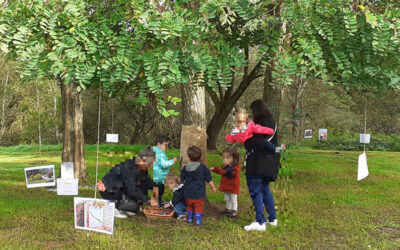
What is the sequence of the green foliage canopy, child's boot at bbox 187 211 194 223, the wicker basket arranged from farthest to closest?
1. the wicker basket
2. child's boot at bbox 187 211 194 223
3. the green foliage canopy

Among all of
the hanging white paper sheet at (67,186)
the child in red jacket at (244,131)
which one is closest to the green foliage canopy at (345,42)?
the child in red jacket at (244,131)

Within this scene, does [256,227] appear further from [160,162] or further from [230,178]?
[160,162]

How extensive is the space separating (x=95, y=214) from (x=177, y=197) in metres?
1.76

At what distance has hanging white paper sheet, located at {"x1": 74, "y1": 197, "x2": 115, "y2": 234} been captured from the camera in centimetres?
458

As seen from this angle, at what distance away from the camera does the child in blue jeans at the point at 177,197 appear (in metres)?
6.12

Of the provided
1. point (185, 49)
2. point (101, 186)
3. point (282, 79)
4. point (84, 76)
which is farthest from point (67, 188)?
point (282, 79)

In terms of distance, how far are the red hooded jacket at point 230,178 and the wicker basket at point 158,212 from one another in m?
0.98

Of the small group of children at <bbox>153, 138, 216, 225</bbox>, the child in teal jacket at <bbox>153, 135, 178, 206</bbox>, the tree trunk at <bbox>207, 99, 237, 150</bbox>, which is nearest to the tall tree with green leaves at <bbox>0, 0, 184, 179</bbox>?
the child in teal jacket at <bbox>153, 135, 178, 206</bbox>

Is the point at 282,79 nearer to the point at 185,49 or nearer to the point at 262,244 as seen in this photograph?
the point at 185,49

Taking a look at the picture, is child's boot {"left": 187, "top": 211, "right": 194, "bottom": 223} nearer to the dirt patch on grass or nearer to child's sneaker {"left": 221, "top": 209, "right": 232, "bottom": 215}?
child's sneaker {"left": 221, "top": 209, "right": 232, "bottom": 215}

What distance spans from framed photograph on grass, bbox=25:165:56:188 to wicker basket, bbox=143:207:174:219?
2344 mm

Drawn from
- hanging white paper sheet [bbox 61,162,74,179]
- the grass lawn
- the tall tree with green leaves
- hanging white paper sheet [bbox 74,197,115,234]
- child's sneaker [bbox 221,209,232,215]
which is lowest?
the grass lawn

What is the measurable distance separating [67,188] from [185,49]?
3025mm

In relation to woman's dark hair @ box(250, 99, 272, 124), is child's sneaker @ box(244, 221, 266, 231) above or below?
below
